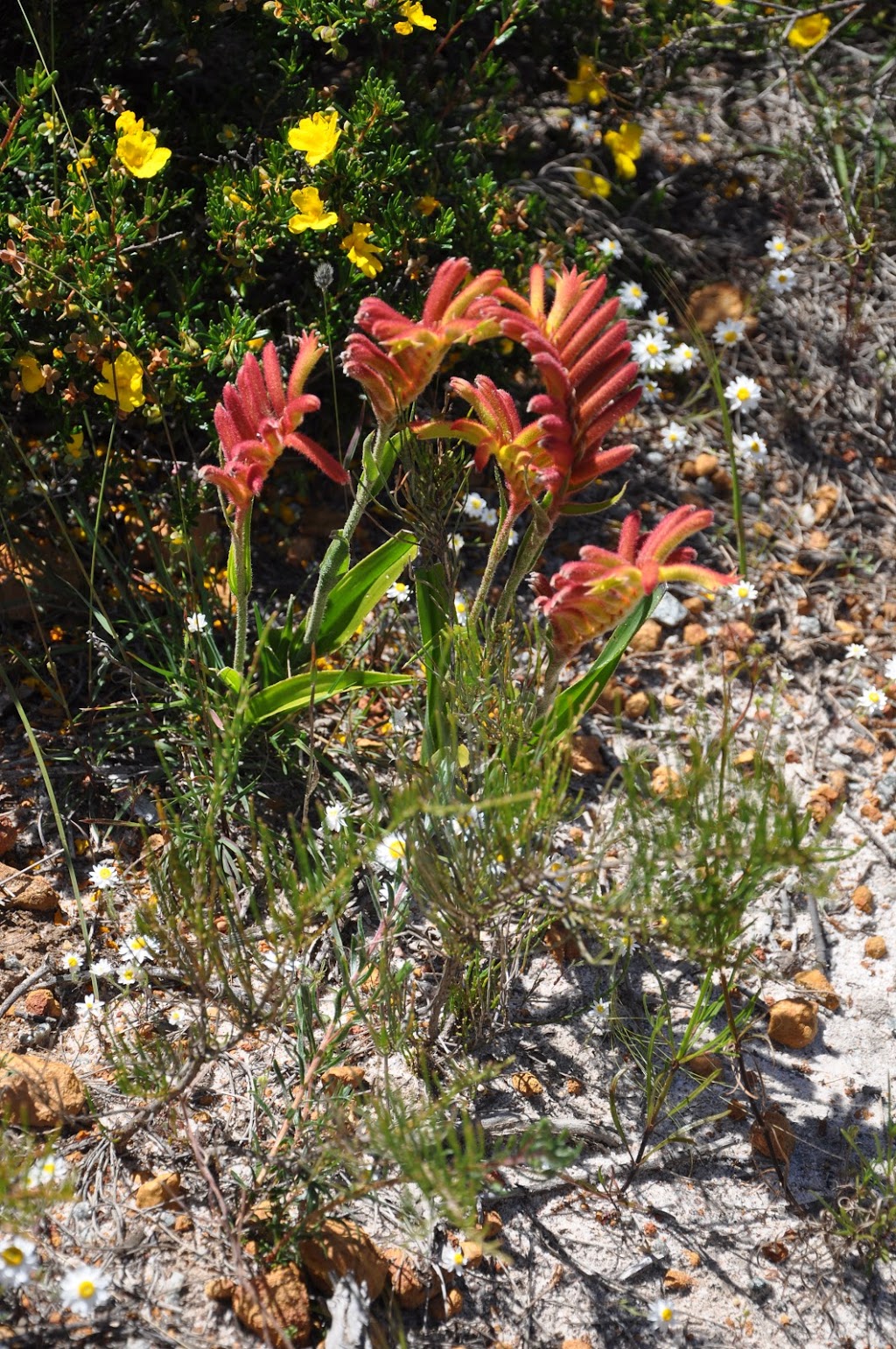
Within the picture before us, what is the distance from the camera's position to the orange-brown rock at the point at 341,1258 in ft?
6.29

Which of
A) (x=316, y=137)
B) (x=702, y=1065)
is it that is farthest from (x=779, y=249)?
(x=702, y=1065)

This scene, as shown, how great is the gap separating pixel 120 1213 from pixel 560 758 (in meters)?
1.08

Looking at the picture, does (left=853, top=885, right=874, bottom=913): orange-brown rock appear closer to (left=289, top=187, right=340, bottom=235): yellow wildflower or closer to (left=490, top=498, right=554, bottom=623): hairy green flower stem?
(left=490, top=498, right=554, bottom=623): hairy green flower stem

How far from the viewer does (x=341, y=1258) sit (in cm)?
192

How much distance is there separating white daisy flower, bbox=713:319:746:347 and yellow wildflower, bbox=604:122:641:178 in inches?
21.3

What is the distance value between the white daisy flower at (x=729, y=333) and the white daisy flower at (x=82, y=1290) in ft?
10.0

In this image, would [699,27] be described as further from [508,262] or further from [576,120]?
[508,262]

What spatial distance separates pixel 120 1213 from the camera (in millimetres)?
2002

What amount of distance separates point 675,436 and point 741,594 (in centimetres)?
53

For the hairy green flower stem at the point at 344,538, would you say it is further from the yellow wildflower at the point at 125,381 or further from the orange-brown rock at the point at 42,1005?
the orange-brown rock at the point at 42,1005

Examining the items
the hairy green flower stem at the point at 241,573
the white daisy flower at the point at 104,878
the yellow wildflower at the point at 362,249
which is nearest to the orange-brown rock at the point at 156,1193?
the white daisy flower at the point at 104,878

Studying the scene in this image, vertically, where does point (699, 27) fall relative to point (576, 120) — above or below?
above

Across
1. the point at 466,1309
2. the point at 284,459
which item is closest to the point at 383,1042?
the point at 466,1309

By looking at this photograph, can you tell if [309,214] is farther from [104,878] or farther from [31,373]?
[104,878]
